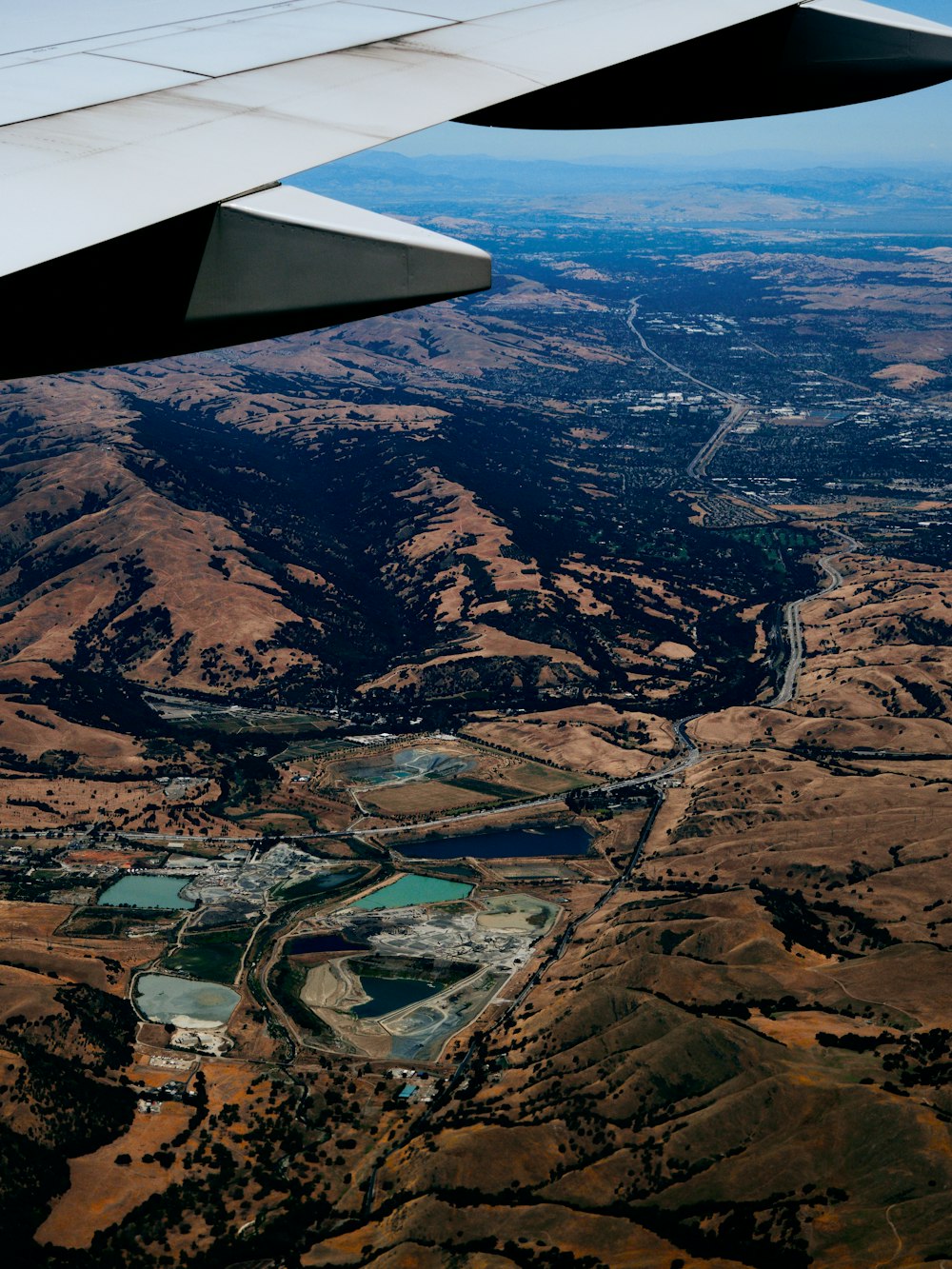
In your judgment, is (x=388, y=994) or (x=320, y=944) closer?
(x=388, y=994)

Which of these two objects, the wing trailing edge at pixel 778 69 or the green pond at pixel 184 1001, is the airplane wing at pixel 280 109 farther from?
the green pond at pixel 184 1001

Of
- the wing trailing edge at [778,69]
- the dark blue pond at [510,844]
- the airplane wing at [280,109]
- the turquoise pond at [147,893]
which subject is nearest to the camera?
the airplane wing at [280,109]

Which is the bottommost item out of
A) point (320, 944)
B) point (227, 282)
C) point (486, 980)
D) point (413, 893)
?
point (413, 893)

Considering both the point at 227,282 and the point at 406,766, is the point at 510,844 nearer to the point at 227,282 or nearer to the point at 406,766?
the point at 406,766

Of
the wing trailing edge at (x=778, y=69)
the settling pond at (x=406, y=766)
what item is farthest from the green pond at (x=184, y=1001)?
the wing trailing edge at (x=778, y=69)

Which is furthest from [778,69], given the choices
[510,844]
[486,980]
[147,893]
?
[510,844]

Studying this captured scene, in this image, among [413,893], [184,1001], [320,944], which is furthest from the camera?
[413,893]

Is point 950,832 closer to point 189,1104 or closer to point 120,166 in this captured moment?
point 189,1104
